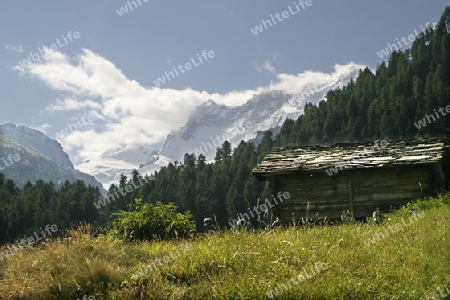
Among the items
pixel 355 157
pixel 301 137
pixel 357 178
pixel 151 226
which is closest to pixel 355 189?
pixel 357 178

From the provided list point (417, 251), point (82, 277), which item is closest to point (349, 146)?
point (417, 251)

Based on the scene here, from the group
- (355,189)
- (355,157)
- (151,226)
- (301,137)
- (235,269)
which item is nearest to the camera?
(235,269)

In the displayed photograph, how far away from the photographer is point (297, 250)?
9164mm

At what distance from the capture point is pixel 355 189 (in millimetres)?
18875

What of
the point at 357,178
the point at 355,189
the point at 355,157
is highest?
the point at 355,157

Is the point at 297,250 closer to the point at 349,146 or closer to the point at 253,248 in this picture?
the point at 253,248

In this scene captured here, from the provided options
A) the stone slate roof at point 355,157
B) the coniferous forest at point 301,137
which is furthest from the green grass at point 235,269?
the coniferous forest at point 301,137

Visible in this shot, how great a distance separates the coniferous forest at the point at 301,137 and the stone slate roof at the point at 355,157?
71921mm

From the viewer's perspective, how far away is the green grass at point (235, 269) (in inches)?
300

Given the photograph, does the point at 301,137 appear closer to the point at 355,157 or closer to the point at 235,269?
the point at 355,157

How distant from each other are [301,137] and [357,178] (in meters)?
103

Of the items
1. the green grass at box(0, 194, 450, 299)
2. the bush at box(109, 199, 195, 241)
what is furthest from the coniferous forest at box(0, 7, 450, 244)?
the green grass at box(0, 194, 450, 299)

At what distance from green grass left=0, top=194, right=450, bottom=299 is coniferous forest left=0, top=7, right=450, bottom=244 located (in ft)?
274

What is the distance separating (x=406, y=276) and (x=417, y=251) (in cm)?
124
